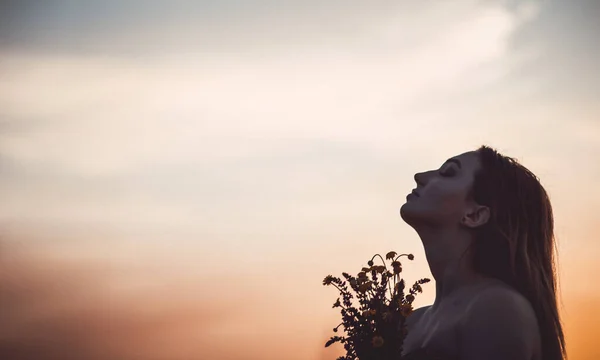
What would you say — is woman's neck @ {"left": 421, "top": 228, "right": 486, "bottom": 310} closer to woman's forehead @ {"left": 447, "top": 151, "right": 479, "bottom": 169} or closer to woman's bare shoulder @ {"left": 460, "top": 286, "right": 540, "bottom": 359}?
woman's bare shoulder @ {"left": 460, "top": 286, "right": 540, "bottom": 359}

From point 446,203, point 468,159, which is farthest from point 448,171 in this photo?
point 446,203

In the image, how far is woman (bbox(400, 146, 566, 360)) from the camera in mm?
6375

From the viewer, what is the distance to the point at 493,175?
7121 mm

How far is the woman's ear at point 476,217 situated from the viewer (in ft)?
22.8

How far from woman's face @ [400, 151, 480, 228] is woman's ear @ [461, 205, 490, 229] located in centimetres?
2

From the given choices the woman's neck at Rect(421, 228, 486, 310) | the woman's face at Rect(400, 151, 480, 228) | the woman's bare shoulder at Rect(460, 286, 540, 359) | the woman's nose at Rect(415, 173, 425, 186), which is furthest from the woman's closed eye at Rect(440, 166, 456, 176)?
the woman's bare shoulder at Rect(460, 286, 540, 359)

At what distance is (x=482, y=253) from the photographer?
6.91 meters

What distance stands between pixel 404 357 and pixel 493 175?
5.99 ft

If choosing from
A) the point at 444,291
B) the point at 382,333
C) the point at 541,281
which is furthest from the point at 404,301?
the point at 541,281

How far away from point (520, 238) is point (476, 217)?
411 mm

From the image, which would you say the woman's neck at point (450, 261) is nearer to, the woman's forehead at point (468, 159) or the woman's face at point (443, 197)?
the woman's face at point (443, 197)

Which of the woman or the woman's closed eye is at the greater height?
the woman's closed eye

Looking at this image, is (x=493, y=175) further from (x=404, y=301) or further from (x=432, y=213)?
(x=404, y=301)

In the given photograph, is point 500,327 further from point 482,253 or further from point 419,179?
point 419,179
